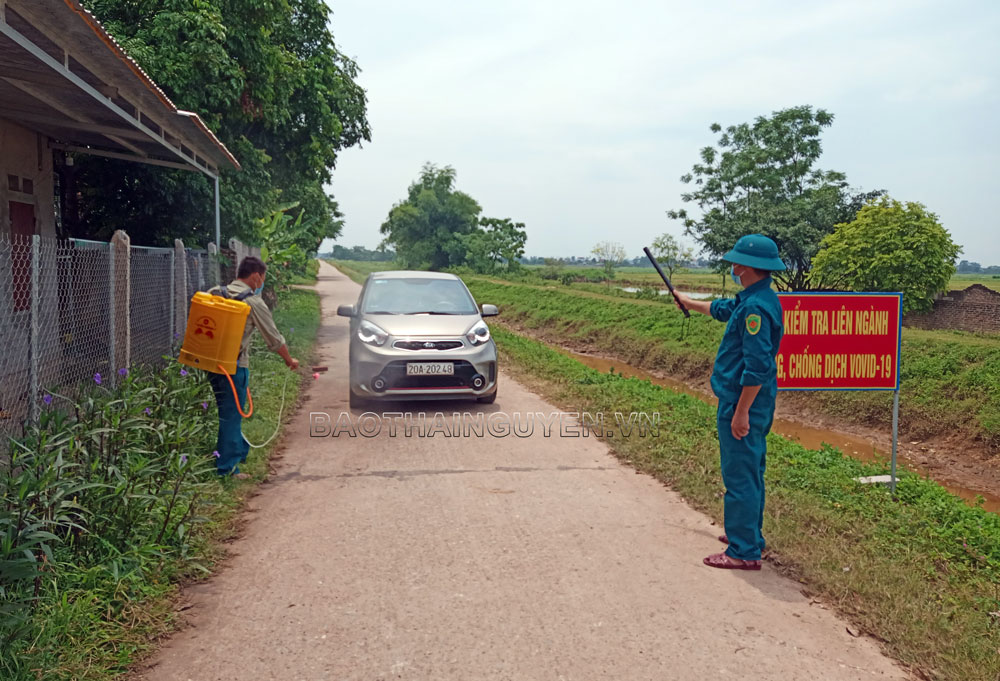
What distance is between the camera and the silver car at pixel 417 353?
8180 millimetres

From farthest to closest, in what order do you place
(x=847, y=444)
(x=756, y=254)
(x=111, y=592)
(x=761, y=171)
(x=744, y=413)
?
(x=761, y=171), (x=847, y=444), (x=756, y=254), (x=744, y=413), (x=111, y=592)

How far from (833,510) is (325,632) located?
12.7 ft

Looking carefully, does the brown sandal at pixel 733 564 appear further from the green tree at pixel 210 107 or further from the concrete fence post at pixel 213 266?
the green tree at pixel 210 107

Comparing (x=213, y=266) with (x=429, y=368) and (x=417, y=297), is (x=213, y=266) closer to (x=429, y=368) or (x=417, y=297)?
(x=417, y=297)

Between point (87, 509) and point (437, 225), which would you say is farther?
point (437, 225)

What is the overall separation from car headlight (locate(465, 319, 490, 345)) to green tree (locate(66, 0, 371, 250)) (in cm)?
684

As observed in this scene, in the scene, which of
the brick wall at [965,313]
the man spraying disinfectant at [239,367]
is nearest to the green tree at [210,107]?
the man spraying disinfectant at [239,367]

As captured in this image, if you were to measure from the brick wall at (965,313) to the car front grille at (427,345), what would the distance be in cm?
1917

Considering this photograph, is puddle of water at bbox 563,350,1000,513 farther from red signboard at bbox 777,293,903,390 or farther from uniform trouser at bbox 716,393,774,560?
uniform trouser at bbox 716,393,774,560

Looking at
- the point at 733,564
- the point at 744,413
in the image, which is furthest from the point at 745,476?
the point at 733,564

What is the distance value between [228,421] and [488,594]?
2826mm

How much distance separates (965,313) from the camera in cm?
2244

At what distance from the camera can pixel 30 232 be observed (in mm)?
10195

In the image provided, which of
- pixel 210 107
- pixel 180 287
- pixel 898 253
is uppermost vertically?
pixel 210 107
